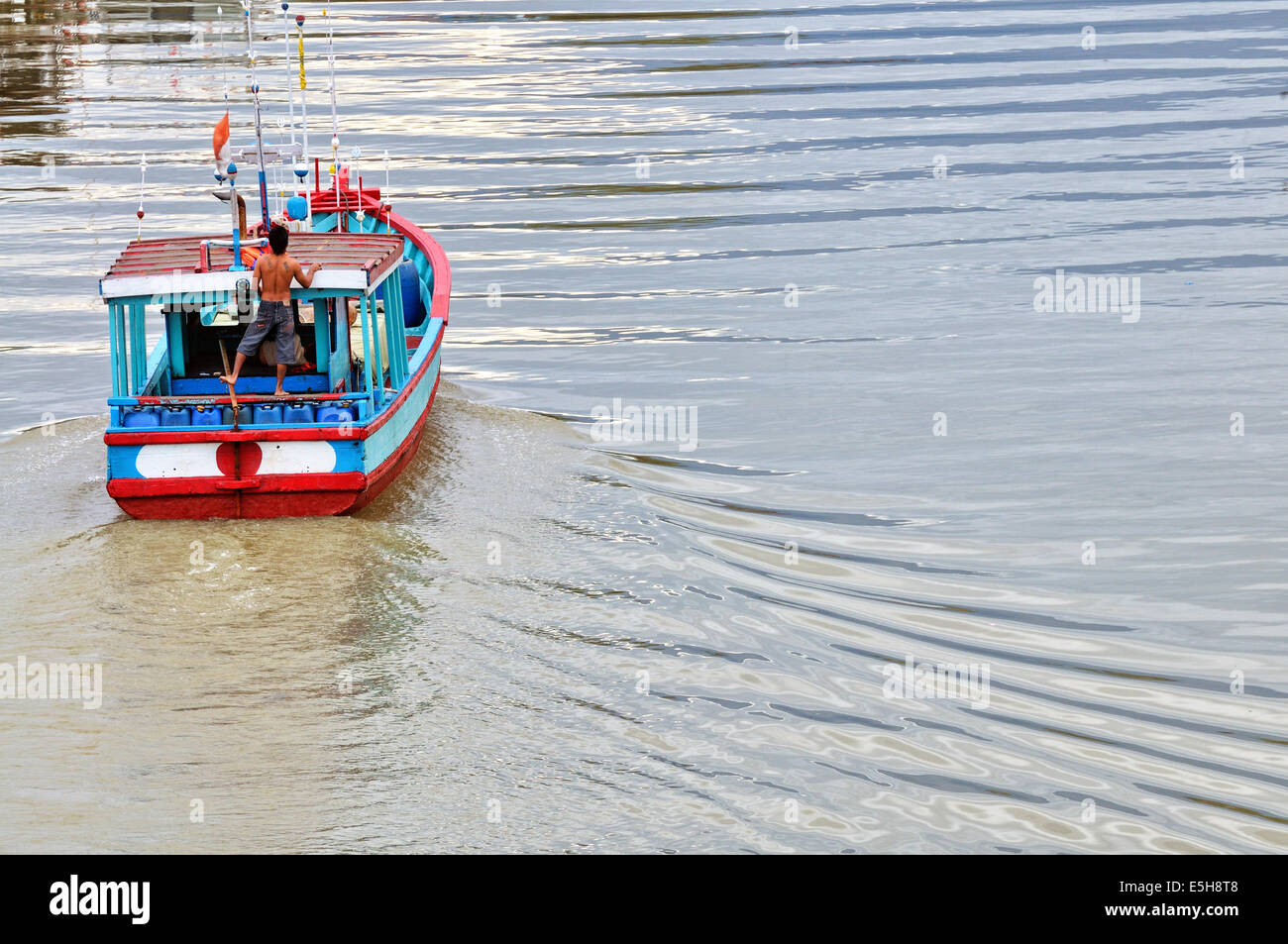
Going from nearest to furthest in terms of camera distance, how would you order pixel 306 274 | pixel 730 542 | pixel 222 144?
pixel 730 542, pixel 306 274, pixel 222 144

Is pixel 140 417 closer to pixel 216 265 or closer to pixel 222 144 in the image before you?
pixel 216 265

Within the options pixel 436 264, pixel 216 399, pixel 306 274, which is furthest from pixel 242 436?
pixel 436 264

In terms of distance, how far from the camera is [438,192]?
28.0 metres

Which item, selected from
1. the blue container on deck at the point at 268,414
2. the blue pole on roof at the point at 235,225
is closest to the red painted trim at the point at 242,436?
the blue container on deck at the point at 268,414

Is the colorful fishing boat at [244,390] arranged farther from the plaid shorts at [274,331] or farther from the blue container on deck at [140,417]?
the plaid shorts at [274,331]

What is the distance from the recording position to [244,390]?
14.7m

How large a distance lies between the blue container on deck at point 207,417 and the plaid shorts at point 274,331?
66 cm

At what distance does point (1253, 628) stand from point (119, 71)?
1487 inches

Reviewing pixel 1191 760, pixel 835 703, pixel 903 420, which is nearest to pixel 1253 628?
pixel 1191 760

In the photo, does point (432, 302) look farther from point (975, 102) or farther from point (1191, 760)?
point (975, 102)

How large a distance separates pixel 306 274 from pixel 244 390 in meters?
1.38

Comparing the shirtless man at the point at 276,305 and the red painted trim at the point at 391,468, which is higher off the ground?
the shirtless man at the point at 276,305

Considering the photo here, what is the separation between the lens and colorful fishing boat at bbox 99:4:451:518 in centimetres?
1350

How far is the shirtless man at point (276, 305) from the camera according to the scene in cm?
1391
